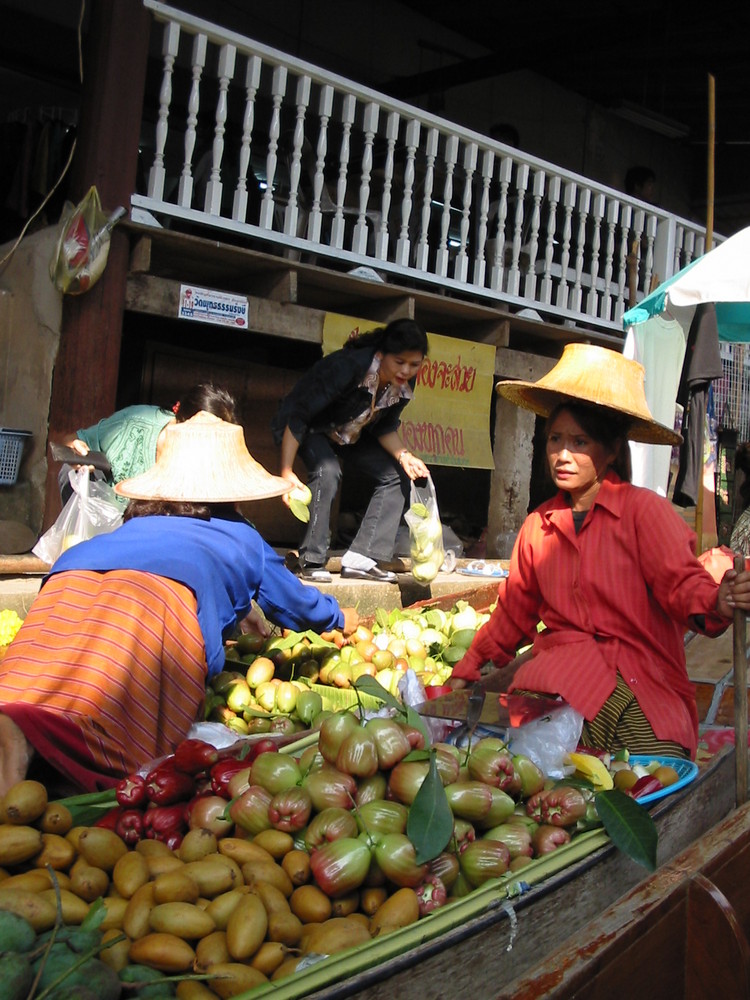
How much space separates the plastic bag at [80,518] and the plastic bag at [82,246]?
114cm

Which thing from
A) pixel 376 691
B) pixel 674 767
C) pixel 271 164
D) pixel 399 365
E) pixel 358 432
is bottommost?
pixel 674 767

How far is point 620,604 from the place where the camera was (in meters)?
2.69

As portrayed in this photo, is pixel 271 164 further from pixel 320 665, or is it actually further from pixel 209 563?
pixel 209 563

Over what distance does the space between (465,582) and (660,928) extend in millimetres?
4396

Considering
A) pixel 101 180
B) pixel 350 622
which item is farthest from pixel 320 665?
pixel 101 180

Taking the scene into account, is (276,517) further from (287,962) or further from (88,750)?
(287,962)

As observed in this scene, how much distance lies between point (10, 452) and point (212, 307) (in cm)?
140

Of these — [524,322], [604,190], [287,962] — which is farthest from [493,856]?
[604,190]

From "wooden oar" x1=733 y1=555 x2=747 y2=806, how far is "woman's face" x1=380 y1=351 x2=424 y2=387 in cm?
297

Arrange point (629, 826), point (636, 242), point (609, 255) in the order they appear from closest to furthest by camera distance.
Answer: point (629, 826) < point (609, 255) < point (636, 242)

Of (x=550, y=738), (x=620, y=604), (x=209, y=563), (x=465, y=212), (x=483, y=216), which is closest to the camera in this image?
(x=550, y=738)

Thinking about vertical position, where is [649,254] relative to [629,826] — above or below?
above

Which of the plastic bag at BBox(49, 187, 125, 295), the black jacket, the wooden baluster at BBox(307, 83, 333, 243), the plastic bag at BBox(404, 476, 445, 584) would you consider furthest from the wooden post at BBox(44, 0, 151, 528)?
the plastic bag at BBox(404, 476, 445, 584)

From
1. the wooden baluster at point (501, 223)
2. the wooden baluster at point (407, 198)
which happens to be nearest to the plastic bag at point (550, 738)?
the wooden baluster at point (407, 198)
